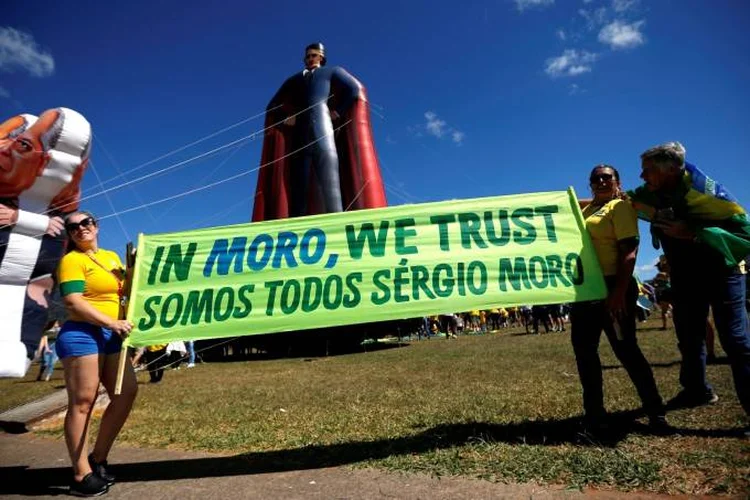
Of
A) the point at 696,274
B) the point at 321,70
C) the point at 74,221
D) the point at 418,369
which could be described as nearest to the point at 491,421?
the point at 696,274

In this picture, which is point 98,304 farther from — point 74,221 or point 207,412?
point 207,412

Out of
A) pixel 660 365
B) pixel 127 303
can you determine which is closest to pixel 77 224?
pixel 127 303

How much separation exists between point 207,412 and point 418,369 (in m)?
4.21

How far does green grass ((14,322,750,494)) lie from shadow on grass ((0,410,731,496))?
2 cm

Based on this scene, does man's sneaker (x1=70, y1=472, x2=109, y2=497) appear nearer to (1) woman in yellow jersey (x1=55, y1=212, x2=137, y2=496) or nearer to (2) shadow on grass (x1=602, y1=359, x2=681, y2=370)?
(1) woman in yellow jersey (x1=55, y1=212, x2=137, y2=496)

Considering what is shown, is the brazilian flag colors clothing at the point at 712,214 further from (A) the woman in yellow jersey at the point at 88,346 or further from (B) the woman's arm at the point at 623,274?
(A) the woman in yellow jersey at the point at 88,346

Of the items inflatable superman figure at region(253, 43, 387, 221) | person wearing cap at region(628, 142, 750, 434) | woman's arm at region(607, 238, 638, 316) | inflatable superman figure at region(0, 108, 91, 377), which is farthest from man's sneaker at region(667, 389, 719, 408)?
inflatable superman figure at region(253, 43, 387, 221)

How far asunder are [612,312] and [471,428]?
1.54m

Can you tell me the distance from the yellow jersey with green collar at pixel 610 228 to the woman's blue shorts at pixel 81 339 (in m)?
3.81

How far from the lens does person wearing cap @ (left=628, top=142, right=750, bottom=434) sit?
2.96 m

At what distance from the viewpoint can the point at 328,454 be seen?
11.1 feet

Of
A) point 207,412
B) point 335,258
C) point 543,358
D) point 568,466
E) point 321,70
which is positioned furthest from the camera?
point 321,70

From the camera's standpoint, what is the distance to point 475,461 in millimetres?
2924

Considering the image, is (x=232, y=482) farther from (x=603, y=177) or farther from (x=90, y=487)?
(x=603, y=177)
